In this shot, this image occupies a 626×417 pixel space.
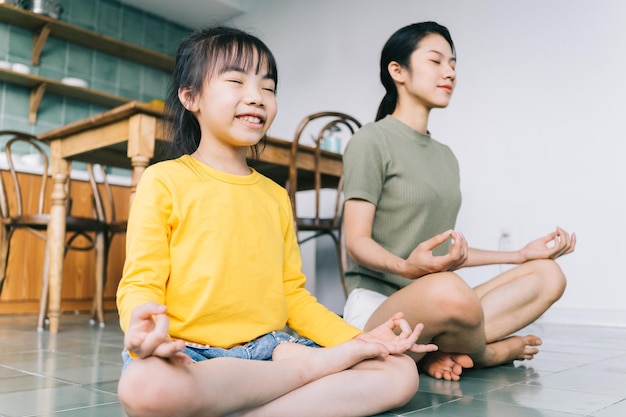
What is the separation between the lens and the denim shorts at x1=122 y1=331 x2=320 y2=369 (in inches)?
34.2

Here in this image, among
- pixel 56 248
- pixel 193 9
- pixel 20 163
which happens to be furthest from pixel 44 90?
pixel 56 248

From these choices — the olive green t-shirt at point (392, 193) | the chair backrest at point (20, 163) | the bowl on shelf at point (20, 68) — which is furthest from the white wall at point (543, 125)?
the bowl on shelf at point (20, 68)

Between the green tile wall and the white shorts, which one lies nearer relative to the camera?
the white shorts

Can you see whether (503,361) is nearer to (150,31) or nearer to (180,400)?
(180,400)

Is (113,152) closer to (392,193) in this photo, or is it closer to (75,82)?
(392,193)

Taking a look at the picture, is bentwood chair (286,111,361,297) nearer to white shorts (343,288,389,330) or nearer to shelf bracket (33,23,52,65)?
white shorts (343,288,389,330)

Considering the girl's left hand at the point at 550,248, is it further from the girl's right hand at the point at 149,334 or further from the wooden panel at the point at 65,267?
the wooden panel at the point at 65,267

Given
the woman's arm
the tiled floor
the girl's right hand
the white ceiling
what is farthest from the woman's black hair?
the white ceiling

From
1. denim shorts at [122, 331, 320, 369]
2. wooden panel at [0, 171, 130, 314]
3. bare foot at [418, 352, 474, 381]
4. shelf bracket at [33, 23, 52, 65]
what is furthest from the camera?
shelf bracket at [33, 23, 52, 65]

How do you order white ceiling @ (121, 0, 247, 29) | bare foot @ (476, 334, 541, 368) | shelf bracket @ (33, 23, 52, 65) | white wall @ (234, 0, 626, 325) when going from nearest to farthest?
bare foot @ (476, 334, 541, 368) → white wall @ (234, 0, 626, 325) → shelf bracket @ (33, 23, 52, 65) → white ceiling @ (121, 0, 247, 29)

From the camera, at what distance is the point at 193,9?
4758 millimetres

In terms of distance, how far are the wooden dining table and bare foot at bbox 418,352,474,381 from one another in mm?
931

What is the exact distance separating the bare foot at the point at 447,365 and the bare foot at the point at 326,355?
41 cm

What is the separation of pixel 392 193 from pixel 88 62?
3698mm
